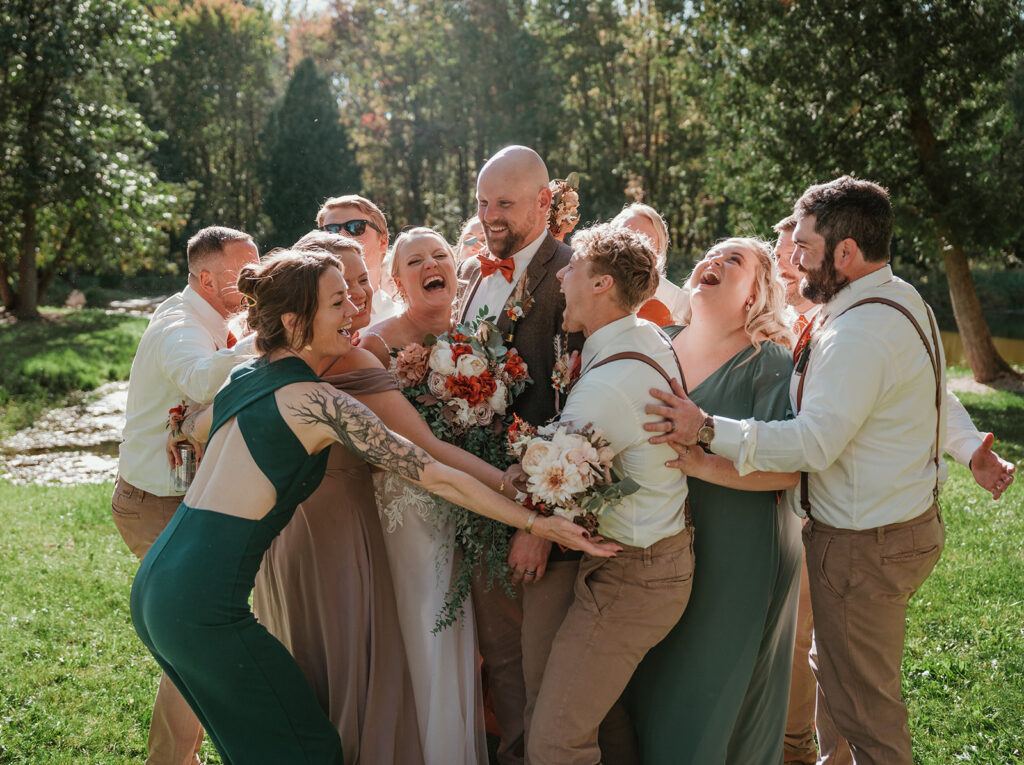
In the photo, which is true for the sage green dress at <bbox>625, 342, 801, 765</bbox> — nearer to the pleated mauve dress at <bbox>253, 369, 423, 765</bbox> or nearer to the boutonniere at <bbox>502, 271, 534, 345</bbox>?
the boutonniere at <bbox>502, 271, 534, 345</bbox>

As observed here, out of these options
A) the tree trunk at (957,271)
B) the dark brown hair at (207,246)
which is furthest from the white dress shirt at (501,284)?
the tree trunk at (957,271)

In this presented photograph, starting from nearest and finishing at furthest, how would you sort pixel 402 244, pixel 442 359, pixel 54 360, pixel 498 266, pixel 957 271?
1. pixel 442 359
2. pixel 498 266
3. pixel 402 244
4. pixel 957 271
5. pixel 54 360

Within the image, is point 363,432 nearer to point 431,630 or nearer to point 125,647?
point 431,630

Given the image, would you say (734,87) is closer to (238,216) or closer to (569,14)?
(569,14)

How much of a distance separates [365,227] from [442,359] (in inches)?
97.1

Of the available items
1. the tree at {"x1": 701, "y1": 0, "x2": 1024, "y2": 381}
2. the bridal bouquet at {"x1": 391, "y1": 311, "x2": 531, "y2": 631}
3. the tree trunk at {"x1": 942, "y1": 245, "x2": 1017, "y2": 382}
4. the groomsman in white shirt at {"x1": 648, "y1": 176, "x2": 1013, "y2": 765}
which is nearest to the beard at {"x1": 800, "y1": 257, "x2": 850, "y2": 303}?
the groomsman in white shirt at {"x1": 648, "y1": 176, "x2": 1013, "y2": 765}

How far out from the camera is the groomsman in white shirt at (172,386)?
4.33m

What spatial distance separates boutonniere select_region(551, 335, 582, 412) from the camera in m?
3.98

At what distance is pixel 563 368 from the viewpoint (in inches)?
158

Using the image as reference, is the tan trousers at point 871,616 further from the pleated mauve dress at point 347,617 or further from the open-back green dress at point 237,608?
the open-back green dress at point 237,608

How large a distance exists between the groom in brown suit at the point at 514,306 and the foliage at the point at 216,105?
126 ft

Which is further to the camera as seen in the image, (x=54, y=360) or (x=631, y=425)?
(x=54, y=360)

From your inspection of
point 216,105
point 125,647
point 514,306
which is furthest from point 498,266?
point 216,105

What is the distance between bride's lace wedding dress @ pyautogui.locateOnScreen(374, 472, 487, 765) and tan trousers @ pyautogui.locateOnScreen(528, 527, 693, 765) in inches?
32.3
